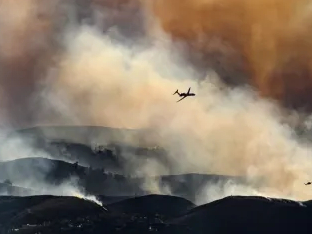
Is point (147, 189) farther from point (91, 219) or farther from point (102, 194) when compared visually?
point (91, 219)

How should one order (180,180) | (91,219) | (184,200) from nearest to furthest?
(91,219), (184,200), (180,180)

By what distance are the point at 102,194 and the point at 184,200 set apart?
20.0 metres

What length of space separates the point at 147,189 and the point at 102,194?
10.2m

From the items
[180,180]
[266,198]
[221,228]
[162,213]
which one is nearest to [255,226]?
[221,228]

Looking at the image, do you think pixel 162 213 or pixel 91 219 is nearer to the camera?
pixel 91 219

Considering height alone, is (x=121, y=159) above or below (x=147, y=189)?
above

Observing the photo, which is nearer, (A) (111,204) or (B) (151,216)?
(B) (151,216)

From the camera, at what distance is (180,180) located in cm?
12275

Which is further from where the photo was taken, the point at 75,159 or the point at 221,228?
the point at 75,159

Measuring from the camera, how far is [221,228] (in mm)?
89188

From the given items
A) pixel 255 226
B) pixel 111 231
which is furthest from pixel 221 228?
pixel 111 231

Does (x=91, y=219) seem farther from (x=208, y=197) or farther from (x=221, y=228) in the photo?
(x=208, y=197)

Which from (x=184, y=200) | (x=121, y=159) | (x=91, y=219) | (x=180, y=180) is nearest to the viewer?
(x=91, y=219)

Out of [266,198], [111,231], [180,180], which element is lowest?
[111,231]
